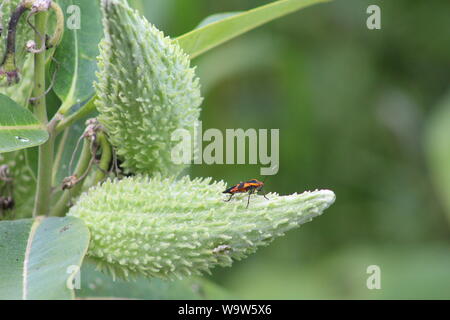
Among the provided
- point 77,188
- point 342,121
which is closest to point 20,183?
point 77,188

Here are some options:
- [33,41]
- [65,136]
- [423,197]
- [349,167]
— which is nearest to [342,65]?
[349,167]

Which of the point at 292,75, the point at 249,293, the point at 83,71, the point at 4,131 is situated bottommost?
the point at 249,293

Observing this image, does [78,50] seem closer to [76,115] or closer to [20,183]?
[76,115]

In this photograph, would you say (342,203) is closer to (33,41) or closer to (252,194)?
(252,194)

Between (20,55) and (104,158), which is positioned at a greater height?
(20,55)

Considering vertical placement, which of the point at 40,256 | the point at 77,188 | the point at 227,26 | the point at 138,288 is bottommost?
the point at 138,288

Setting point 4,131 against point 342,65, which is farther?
point 342,65
